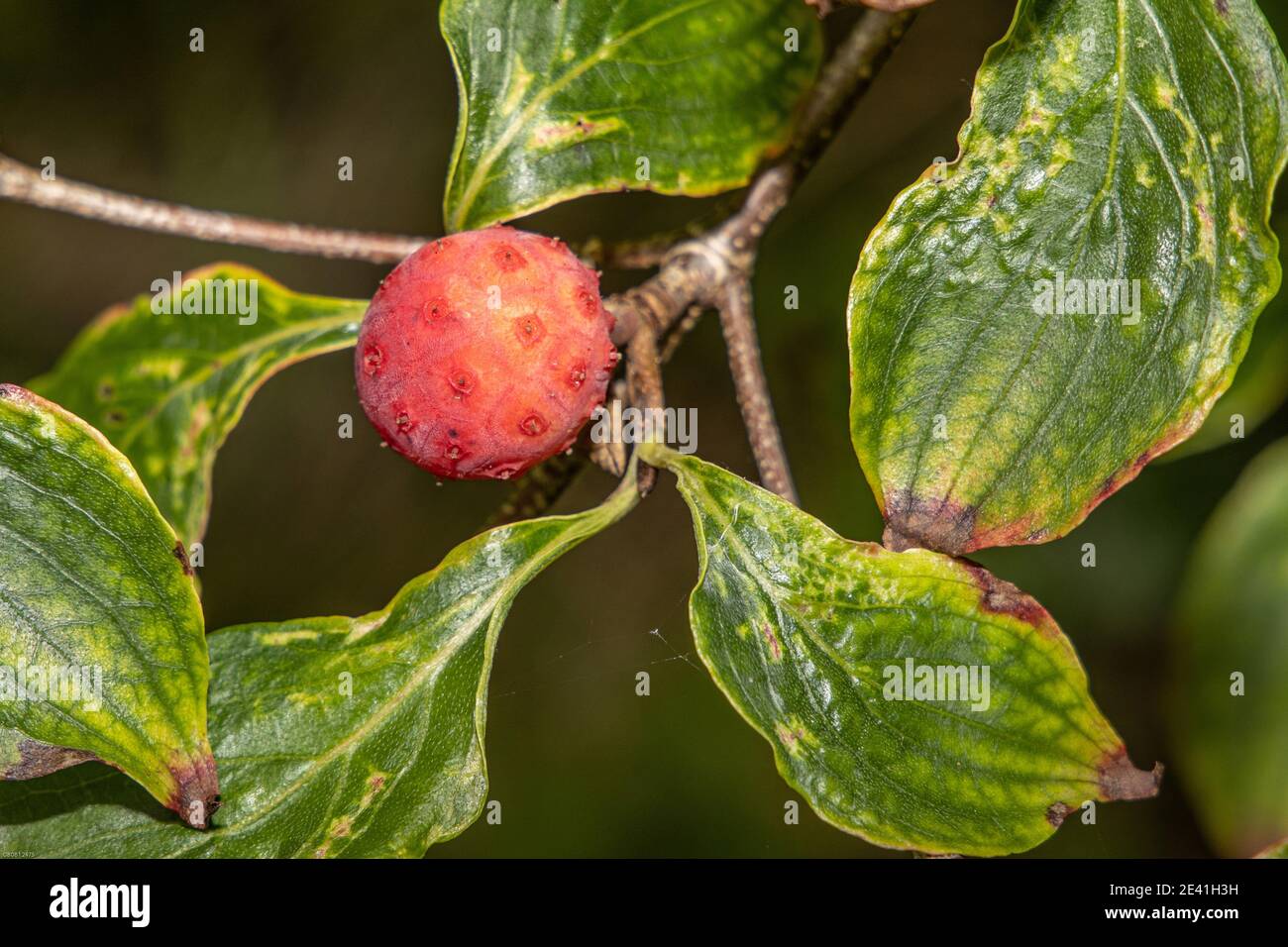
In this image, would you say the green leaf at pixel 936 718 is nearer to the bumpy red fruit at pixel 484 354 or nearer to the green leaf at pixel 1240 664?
the bumpy red fruit at pixel 484 354

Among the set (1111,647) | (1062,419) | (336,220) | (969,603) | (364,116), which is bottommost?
(1111,647)

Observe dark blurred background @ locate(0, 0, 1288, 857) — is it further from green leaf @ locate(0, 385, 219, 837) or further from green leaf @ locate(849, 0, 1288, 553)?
green leaf @ locate(0, 385, 219, 837)

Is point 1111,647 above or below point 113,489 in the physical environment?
below

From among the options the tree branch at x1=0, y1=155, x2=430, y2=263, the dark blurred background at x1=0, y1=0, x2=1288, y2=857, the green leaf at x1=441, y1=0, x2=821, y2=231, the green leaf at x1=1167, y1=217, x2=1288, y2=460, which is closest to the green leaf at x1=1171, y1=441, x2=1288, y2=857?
the green leaf at x1=1167, y1=217, x2=1288, y2=460

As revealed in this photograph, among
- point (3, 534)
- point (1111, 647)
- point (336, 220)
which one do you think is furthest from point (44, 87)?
point (1111, 647)

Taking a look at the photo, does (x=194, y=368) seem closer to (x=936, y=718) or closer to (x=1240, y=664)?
(x=936, y=718)
